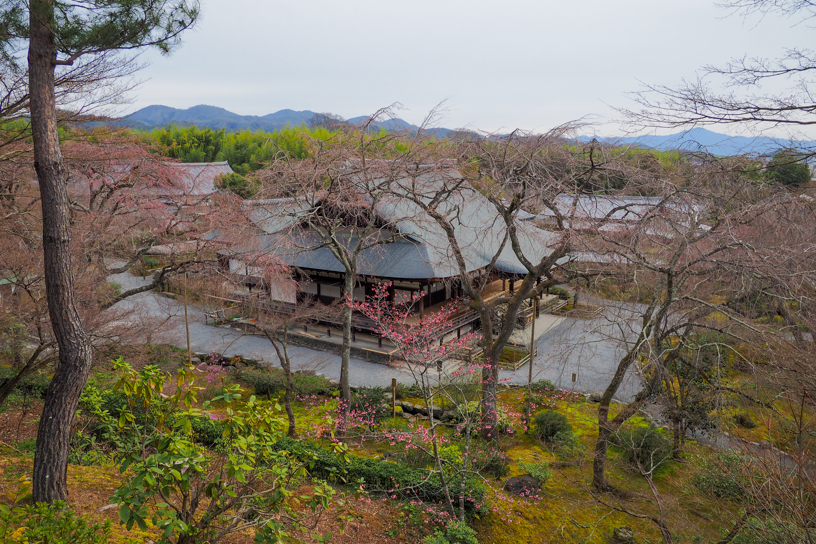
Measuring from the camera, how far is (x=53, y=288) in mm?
4371

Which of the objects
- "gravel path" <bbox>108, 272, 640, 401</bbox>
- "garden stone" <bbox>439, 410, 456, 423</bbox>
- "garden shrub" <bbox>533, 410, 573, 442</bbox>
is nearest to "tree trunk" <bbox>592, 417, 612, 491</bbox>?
"garden shrub" <bbox>533, 410, 573, 442</bbox>

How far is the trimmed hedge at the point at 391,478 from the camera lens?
6.33 m

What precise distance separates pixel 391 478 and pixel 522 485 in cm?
210

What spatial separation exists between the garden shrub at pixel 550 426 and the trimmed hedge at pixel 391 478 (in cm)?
289

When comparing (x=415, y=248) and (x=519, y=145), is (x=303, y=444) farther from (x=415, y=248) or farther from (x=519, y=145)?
(x=415, y=248)

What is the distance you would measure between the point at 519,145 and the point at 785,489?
5497mm

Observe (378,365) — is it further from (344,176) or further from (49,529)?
(49,529)

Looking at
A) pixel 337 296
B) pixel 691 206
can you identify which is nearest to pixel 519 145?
pixel 691 206

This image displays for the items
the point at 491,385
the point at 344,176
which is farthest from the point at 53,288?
the point at 491,385

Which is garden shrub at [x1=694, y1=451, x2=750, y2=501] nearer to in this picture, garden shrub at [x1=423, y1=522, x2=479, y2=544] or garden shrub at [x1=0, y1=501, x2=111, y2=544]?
garden shrub at [x1=423, y1=522, x2=479, y2=544]

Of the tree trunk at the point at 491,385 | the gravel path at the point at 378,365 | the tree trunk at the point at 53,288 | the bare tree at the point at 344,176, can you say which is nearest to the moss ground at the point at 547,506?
the tree trunk at the point at 53,288

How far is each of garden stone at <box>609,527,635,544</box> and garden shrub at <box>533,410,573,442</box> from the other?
2.52 metres

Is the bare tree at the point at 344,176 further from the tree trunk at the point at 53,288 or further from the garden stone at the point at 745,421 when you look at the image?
the garden stone at the point at 745,421

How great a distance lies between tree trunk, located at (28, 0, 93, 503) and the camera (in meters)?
4.30
